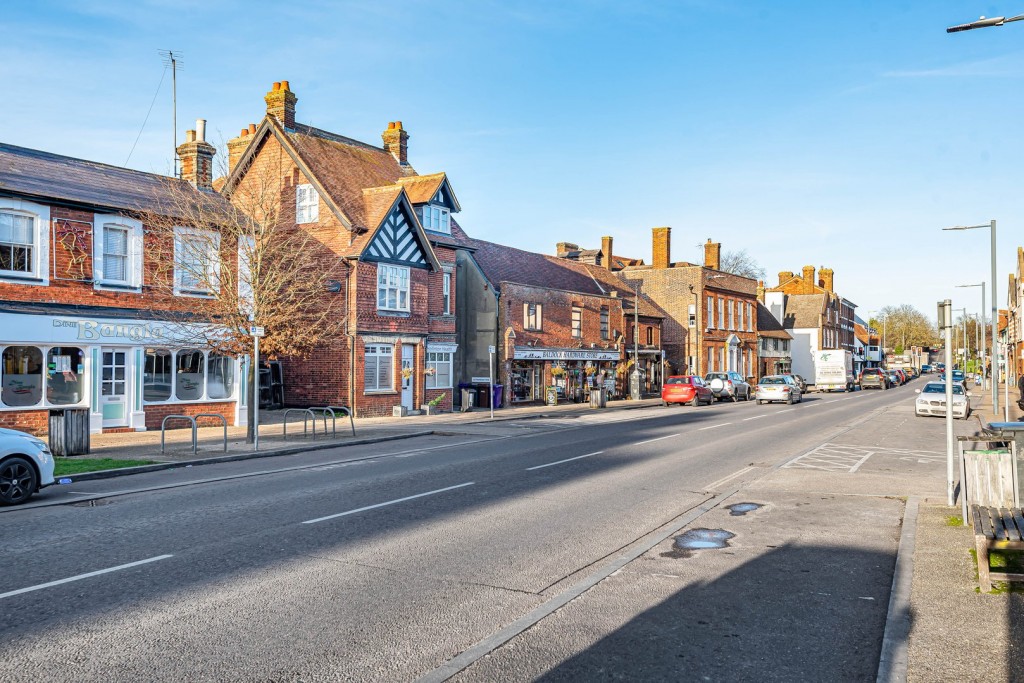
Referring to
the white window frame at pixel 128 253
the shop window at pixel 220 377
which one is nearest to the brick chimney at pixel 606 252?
the shop window at pixel 220 377

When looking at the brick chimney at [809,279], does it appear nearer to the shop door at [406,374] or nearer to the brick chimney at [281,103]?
the shop door at [406,374]

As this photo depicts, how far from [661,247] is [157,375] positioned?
44.3 meters

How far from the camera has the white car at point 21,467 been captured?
1142 cm

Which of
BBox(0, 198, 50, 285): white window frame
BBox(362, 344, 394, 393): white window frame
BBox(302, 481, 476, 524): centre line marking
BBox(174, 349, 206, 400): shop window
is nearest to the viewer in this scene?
BBox(302, 481, 476, 524): centre line marking

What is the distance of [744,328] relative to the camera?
6662cm

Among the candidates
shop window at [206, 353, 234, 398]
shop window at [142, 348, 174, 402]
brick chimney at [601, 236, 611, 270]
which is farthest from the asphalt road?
brick chimney at [601, 236, 611, 270]

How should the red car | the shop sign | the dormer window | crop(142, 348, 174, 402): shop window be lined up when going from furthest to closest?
1. the red car
2. the shop sign
3. the dormer window
4. crop(142, 348, 174, 402): shop window

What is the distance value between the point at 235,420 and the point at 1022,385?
32.4m

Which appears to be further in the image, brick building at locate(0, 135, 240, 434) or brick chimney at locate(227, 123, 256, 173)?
brick chimney at locate(227, 123, 256, 173)

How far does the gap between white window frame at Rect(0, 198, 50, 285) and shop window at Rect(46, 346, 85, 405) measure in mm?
1862

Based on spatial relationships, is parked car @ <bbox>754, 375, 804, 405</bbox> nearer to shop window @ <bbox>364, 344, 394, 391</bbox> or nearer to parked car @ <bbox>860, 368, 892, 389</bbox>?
shop window @ <bbox>364, 344, 394, 391</bbox>

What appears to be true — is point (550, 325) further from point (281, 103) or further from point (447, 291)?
point (281, 103)

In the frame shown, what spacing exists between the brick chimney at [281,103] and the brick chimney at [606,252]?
29691 mm

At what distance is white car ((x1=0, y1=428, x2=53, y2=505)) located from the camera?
11.4m
